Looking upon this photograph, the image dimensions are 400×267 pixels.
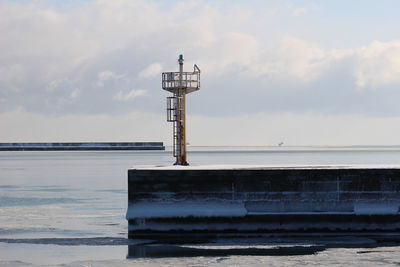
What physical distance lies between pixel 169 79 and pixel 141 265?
2604 centimetres

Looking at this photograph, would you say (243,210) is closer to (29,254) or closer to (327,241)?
(327,241)

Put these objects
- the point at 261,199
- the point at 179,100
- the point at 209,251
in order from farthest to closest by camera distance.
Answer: the point at 179,100, the point at 261,199, the point at 209,251

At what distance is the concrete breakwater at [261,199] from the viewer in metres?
21.0

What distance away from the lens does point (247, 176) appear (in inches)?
830

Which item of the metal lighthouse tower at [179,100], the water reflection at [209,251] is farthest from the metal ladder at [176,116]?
the water reflection at [209,251]

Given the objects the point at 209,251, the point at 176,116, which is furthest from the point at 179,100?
the point at 209,251

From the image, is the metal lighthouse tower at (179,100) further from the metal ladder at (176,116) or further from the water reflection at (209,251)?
the water reflection at (209,251)

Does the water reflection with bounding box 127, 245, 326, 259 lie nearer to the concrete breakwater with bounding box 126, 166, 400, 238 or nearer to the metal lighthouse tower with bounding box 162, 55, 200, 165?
the concrete breakwater with bounding box 126, 166, 400, 238

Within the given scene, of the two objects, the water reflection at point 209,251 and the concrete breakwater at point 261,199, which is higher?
Result: the concrete breakwater at point 261,199

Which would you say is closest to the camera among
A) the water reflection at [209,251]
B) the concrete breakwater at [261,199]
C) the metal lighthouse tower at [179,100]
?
the water reflection at [209,251]

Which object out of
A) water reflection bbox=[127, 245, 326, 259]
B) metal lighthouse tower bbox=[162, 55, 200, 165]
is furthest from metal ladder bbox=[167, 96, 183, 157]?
water reflection bbox=[127, 245, 326, 259]

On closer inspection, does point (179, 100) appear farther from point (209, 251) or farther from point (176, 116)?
point (209, 251)

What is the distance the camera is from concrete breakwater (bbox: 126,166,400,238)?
827 inches

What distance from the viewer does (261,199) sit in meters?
21.2
